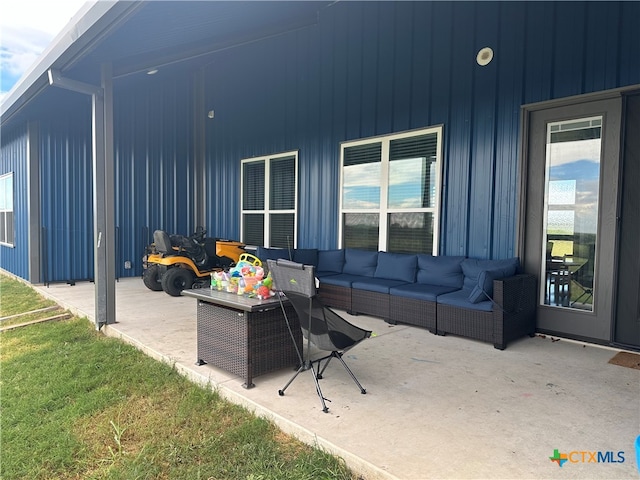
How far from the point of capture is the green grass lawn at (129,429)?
6.84 feet

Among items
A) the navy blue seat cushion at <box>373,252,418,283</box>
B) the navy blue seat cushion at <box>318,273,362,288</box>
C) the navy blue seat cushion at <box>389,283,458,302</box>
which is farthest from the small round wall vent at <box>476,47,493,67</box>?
the navy blue seat cushion at <box>318,273,362,288</box>

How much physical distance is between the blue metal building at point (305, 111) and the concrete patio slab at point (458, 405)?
1.06 m

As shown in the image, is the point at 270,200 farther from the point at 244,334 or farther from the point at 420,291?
the point at 244,334

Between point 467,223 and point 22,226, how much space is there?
7697 mm

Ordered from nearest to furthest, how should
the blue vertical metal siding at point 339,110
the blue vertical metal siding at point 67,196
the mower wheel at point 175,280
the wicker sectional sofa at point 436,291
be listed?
the wicker sectional sofa at point 436,291 < the blue vertical metal siding at point 339,110 < the mower wheel at point 175,280 < the blue vertical metal siding at point 67,196

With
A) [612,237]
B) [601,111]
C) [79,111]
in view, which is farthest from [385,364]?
[79,111]

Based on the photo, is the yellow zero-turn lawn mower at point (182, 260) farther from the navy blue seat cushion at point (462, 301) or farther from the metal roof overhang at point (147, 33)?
the navy blue seat cushion at point (462, 301)

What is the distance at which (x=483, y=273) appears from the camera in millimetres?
3924

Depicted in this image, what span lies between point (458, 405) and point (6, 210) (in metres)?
9.83

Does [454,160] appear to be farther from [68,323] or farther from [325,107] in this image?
[68,323]

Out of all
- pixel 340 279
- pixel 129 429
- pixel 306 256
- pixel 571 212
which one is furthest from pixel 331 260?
pixel 129 429

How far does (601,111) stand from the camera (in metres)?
3.88

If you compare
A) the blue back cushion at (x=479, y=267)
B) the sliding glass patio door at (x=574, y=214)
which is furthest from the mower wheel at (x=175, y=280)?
the sliding glass patio door at (x=574, y=214)

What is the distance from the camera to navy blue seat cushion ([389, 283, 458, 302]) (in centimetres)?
431
